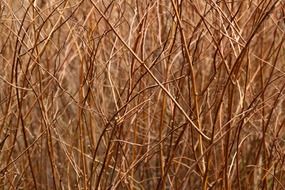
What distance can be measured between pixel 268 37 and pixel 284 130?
375mm

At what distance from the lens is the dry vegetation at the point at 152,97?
1.12 metres

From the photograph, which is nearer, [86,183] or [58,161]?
[86,183]

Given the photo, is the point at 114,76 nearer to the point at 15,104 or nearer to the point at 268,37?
the point at 15,104

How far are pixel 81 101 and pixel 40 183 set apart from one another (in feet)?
1.60

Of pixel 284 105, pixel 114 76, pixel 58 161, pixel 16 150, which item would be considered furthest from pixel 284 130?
pixel 16 150

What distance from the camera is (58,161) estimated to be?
1882 mm

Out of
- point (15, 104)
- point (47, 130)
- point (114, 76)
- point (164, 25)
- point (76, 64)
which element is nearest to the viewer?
point (47, 130)

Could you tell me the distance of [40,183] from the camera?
1697 mm

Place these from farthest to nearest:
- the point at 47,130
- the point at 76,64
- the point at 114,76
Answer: the point at 76,64
the point at 114,76
the point at 47,130

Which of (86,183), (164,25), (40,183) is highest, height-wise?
(164,25)

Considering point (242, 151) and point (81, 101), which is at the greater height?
point (81, 101)

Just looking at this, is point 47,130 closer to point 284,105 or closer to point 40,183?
point 40,183

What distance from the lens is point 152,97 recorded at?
1534 mm

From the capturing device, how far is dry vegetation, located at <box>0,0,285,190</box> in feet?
3.66
